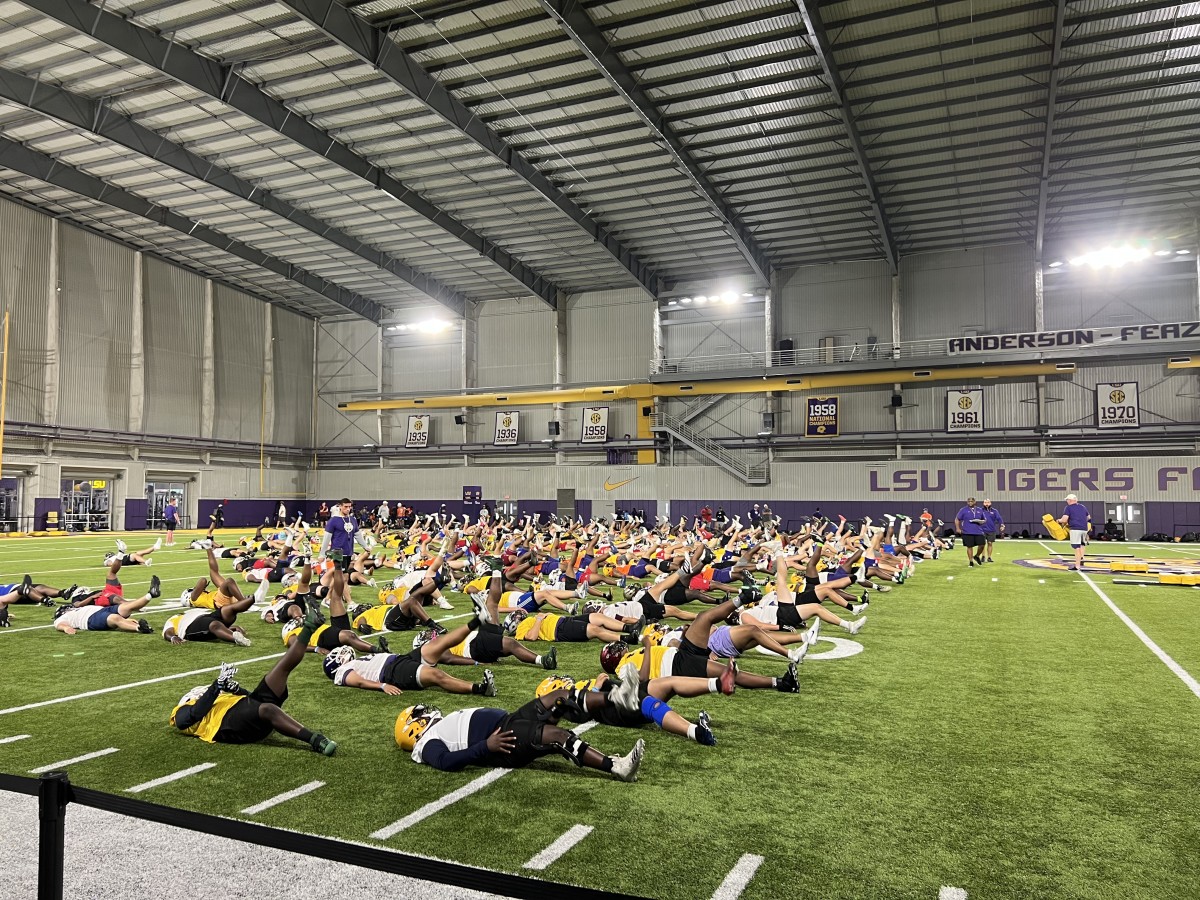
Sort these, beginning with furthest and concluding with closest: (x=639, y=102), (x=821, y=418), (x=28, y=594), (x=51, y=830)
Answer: (x=821, y=418), (x=639, y=102), (x=28, y=594), (x=51, y=830)

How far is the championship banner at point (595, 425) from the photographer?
48.0 m

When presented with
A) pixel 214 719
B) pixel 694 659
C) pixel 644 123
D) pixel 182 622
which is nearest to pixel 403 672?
pixel 214 719

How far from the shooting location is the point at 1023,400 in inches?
1581

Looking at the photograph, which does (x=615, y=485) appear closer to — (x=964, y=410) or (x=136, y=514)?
(x=964, y=410)

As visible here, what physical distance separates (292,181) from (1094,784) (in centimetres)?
3854

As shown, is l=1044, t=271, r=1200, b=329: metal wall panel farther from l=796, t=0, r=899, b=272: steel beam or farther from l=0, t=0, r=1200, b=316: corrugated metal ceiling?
l=796, t=0, r=899, b=272: steel beam

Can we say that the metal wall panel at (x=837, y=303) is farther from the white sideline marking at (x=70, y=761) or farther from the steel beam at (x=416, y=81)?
the white sideline marking at (x=70, y=761)

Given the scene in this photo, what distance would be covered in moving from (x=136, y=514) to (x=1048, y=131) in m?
49.8

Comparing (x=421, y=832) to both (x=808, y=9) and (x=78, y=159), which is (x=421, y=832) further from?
(x=78, y=159)

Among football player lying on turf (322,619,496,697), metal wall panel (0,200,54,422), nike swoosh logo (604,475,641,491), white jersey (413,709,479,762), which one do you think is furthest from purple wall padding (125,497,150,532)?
white jersey (413,709,479,762)

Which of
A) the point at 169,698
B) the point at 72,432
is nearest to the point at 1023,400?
the point at 169,698

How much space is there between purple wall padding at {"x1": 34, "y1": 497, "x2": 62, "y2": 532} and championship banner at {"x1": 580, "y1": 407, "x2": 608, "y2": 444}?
29516 mm

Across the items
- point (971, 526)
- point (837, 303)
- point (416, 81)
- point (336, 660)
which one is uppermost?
point (416, 81)

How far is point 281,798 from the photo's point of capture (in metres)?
5.02
